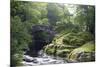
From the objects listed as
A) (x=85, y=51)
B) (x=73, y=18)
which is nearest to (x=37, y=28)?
(x=73, y=18)

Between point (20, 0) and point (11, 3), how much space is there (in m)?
0.13

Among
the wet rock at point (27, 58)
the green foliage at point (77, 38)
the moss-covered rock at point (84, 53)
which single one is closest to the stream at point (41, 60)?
the wet rock at point (27, 58)

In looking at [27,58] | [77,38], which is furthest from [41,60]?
[77,38]

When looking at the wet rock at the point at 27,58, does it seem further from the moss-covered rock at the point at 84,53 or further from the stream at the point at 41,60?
the moss-covered rock at the point at 84,53

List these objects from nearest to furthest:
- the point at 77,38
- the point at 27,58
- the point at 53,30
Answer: the point at 27,58, the point at 53,30, the point at 77,38

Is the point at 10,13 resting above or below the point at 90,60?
above

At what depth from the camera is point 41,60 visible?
234 centimetres

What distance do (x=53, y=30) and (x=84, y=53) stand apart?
569 millimetres

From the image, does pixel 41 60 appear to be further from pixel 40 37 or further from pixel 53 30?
pixel 53 30

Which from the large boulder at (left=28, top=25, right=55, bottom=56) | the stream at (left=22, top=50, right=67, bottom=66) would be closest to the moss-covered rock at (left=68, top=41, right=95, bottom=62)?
the stream at (left=22, top=50, right=67, bottom=66)

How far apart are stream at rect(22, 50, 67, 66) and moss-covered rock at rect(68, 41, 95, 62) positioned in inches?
6.6

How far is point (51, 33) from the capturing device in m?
2.39

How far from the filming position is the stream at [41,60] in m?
2.28
